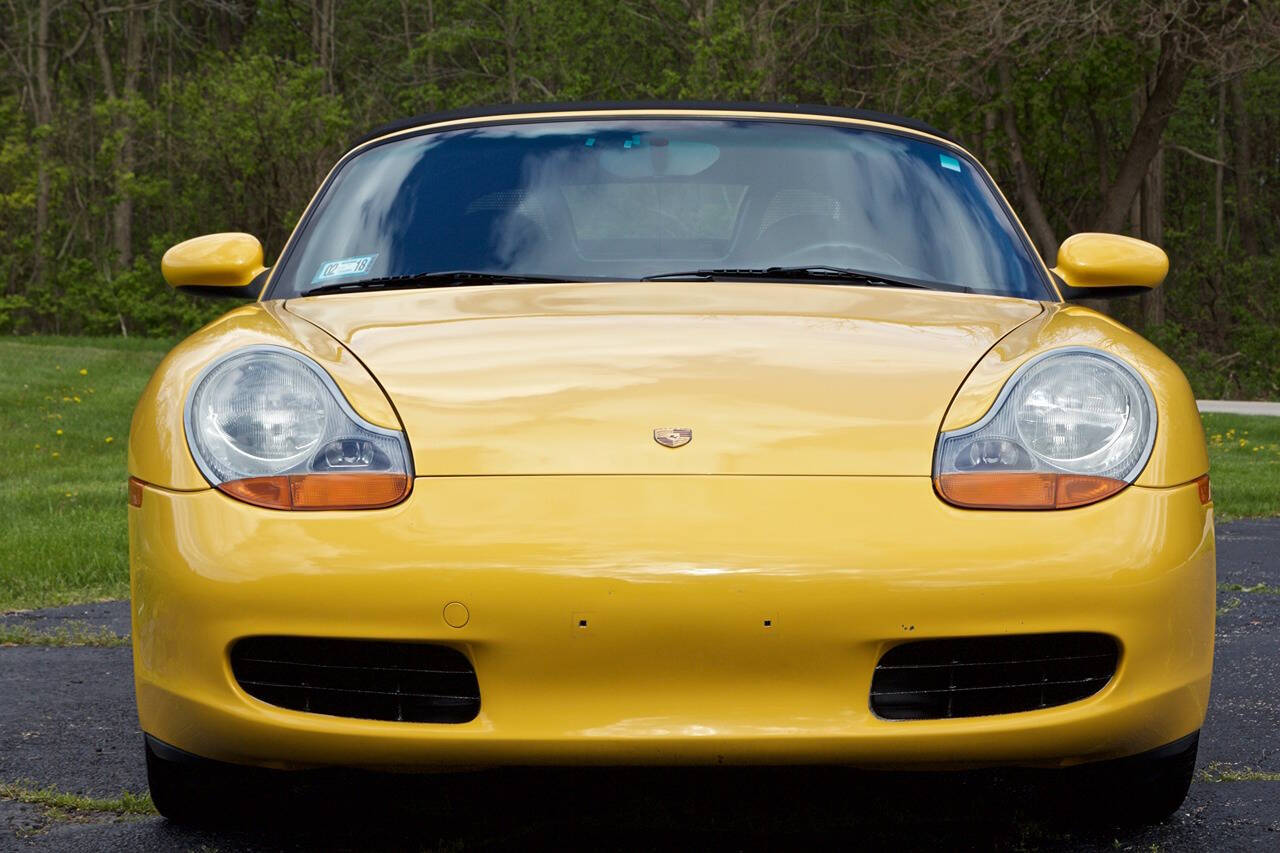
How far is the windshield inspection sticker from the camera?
336cm

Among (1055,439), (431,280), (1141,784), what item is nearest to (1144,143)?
(431,280)

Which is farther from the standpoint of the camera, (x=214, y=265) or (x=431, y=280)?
(x=214, y=265)

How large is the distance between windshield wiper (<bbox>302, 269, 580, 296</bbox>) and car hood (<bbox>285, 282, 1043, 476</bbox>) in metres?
0.25

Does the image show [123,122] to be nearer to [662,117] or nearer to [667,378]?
[662,117]

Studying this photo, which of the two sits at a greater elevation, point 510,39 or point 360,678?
point 510,39

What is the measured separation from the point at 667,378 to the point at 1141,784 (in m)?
1.16

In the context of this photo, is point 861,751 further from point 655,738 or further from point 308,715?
point 308,715

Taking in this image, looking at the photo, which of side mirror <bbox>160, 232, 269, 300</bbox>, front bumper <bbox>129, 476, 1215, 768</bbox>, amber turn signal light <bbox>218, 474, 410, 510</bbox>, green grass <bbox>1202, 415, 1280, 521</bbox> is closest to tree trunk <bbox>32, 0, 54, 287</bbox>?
green grass <bbox>1202, 415, 1280, 521</bbox>

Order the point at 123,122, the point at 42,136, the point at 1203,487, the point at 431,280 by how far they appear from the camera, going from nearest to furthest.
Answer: the point at 1203,487 < the point at 431,280 < the point at 42,136 < the point at 123,122

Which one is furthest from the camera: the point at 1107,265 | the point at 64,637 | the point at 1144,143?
the point at 1144,143

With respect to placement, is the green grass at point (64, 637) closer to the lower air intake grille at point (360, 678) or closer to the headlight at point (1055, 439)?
the lower air intake grille at point (360, 678)

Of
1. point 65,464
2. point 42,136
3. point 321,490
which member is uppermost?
point 321,490

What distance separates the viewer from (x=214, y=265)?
11.8 ft

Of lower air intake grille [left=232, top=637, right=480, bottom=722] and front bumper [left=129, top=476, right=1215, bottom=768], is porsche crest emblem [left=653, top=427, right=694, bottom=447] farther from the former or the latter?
lower air intake grille [left=232, top=637, right=480, bottom=722]
